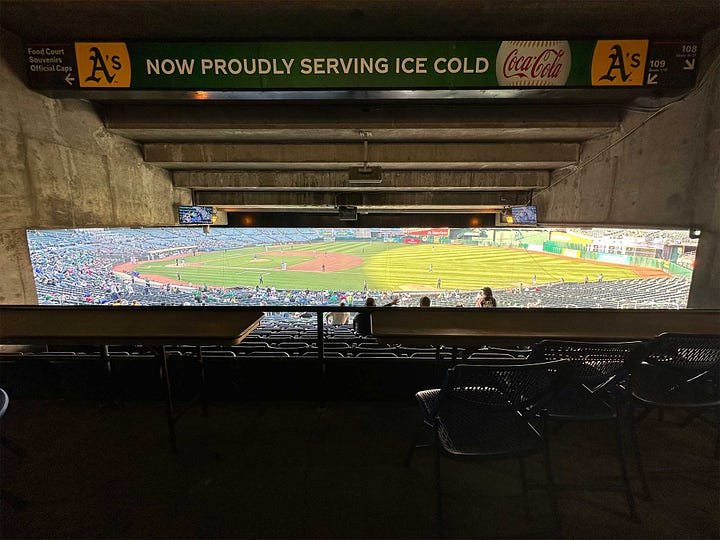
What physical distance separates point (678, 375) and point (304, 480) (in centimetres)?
253

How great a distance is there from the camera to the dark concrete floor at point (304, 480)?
157 cm

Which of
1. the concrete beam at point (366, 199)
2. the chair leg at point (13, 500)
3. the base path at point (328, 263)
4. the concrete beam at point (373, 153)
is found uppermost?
the concrete beam at point (373, 153)

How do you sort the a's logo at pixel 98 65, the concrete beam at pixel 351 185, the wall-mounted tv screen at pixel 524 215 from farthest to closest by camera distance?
the wall-mounted tv screen at pixel 524 215 → the concrete beam at pixel 351 185 → the a's logo at pixel 98 65

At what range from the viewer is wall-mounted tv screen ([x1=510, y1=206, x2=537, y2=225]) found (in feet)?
25.8

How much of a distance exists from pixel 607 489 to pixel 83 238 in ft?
24.5

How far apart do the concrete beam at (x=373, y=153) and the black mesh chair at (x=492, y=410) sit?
17.5 ft

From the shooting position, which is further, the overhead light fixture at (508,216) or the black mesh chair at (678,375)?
the overhead light fixture at (508,216)

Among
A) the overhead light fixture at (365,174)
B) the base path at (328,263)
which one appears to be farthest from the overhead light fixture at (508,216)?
the base path at (328,263)

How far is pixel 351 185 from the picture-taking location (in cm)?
781

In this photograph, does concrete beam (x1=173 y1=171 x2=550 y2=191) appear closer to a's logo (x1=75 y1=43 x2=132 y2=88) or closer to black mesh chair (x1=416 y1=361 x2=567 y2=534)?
a's logo (x1=75 y1=43 x2=132 y2=88)

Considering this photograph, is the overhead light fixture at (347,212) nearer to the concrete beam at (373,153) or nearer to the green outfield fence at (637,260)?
the concrete beam at (373,153)

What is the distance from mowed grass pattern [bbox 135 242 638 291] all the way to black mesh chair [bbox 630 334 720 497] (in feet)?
26.2

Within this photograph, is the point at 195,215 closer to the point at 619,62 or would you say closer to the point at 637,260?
the point at 619,62

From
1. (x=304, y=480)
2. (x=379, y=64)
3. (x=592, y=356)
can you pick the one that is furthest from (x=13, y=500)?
(x=379, y=64)
